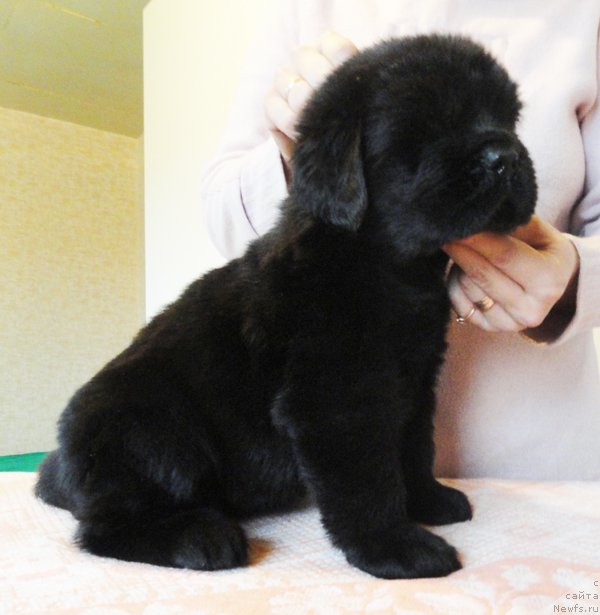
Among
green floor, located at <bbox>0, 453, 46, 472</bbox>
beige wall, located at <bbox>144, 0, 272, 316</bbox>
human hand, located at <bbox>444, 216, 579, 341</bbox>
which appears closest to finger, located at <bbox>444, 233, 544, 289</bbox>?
human hand, located at <bbox>444, 216, 579, 341</bbox>

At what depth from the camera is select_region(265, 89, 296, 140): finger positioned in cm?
87

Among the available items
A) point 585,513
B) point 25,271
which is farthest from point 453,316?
point 25,271

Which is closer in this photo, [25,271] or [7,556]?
[7,556]

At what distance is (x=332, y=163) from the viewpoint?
2.46ft

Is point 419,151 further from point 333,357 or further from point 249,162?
point 249,162

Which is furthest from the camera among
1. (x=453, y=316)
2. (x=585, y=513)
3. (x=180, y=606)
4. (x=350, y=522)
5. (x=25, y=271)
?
(x=25, y=271)

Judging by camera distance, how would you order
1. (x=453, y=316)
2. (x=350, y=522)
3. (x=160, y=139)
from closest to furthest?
(x=350, y=522), (x=453, y=316), (x=160, y=139)

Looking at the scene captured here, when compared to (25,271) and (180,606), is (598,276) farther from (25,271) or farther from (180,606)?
(25,271)

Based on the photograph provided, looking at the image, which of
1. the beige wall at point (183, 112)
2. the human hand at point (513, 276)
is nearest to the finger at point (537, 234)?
the human hand at point (513, 276)

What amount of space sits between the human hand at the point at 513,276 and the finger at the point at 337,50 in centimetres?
32

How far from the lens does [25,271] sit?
17.5 feet

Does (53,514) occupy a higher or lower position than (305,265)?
lower

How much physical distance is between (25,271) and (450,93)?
5.29 meters

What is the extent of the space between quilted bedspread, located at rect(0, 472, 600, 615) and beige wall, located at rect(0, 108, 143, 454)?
4.84 metres
